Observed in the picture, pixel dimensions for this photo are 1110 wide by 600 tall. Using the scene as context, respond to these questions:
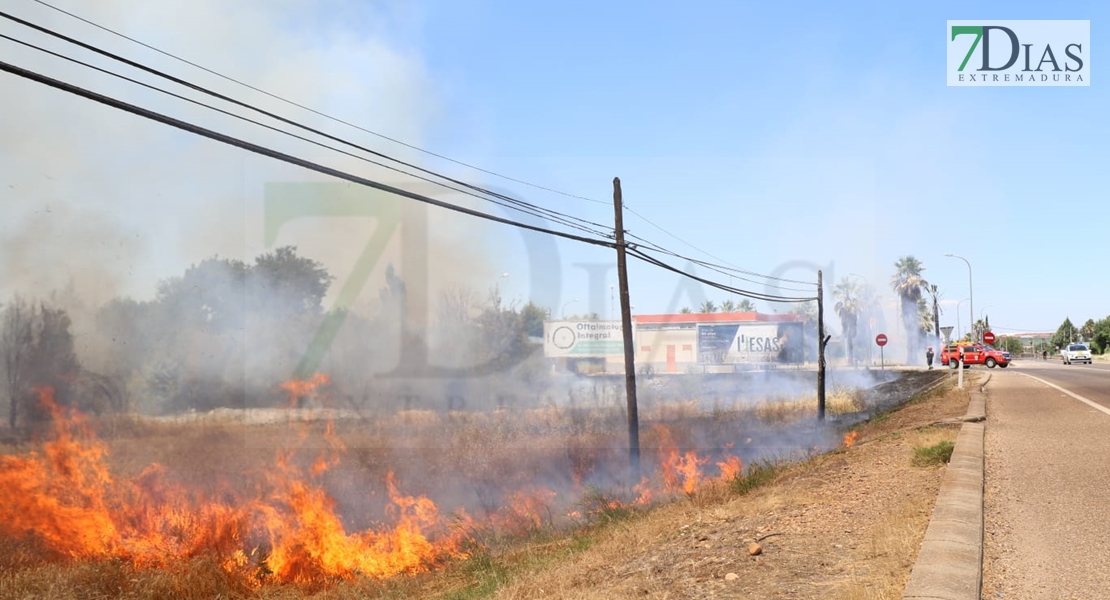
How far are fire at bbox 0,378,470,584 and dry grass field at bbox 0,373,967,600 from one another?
0.16 feet

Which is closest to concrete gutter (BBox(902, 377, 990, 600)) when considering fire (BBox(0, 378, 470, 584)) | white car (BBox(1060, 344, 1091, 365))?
fire (BBox(0, 378, 470, 584))

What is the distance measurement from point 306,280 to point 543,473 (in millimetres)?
12968

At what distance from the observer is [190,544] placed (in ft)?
45.2

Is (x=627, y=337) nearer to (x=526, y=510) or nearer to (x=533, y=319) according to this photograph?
(x=526, y=510)

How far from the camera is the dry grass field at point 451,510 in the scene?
6.31 m

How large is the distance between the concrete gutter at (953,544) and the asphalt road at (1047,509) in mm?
129

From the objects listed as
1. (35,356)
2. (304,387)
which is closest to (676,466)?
(304,387)

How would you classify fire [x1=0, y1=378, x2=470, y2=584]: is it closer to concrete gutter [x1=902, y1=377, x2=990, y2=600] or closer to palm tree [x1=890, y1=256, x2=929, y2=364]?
concrete gutter [x1=902, y1=377, x2=990, y2=600]

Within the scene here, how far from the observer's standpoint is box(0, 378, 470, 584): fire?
43.9 ft

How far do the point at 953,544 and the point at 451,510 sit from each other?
14280 mm

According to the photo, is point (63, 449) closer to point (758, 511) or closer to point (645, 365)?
point (758, 511)

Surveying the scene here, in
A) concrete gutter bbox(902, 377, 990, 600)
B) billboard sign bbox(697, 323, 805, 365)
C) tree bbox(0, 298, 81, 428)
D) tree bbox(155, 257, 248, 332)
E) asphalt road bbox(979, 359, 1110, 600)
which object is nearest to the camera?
concrete gutter bbox(902, 377, 990, 600)

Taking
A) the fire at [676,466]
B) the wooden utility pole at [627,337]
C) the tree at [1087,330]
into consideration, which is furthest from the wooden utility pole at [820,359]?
the tree at [1087,330]

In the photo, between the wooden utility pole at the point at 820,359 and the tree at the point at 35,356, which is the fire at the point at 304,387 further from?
the wooden utility pole at the point at 820,359
